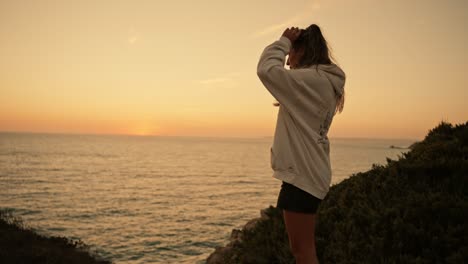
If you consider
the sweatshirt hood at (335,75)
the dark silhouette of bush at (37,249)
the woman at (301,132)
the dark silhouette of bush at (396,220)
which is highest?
the sweatshirt hood at (335,75)

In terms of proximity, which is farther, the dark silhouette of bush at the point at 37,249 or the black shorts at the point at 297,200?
the dark silhouette of bush at the point at 37,249

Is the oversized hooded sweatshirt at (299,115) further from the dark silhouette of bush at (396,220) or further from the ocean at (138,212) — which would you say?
the ocean at (138,212)

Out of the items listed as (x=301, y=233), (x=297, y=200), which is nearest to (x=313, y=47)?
(x=297, y=200)

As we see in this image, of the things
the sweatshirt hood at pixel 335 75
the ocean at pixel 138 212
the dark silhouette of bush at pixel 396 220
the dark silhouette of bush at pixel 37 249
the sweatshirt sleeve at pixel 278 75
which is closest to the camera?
the sweatshirt sleeve at pixel 278 75

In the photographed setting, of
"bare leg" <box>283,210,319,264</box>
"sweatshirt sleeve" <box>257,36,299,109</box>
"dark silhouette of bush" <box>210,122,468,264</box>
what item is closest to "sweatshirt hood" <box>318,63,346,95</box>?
"sweatshirt sleeve" <box>257,36,299,109</box>

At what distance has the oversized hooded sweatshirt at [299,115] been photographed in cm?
230

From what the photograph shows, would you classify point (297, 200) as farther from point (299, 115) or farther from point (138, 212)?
point (138, 212)

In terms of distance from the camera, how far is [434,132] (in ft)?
34.5

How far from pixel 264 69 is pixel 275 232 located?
5.83 meters

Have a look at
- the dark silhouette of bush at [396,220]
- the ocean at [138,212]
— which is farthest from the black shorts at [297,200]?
the ocean at [138,212]

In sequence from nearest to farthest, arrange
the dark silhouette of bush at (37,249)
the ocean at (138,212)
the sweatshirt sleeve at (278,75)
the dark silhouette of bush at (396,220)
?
the sweatshirt sleeve at (278,75) < the dark silhouette of bush at (396,220) < the dark silhouette of bush at (37,249) < the ocean at (138,212)

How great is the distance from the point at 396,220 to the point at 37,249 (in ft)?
40.8

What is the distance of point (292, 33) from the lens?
2.57 m

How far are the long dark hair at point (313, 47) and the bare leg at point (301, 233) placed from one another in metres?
1.05
